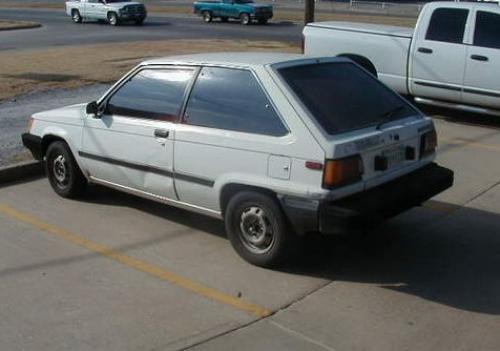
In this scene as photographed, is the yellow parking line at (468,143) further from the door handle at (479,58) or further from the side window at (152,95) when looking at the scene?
the side window at (152,95)

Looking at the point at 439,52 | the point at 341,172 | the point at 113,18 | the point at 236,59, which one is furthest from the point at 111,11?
the point at 341,172

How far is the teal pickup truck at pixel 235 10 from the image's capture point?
37.7m

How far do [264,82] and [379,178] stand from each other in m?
1.08

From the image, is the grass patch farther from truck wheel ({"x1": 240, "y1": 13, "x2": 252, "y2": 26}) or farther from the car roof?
truck wheel ({"x1": 240, "y1": 13, "x2": 252, "y2": 26})

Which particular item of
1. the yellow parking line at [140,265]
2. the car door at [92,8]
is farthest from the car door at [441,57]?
the car door at [92,8]

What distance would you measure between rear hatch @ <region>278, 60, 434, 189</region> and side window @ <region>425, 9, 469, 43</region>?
507cm

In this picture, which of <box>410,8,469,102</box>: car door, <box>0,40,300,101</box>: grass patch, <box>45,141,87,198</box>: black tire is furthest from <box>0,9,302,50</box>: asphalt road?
<box>45,141,87,198</box>: black tire

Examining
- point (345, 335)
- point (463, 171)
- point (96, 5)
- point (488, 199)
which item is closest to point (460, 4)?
point (463, 171)

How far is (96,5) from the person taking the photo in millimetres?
38594

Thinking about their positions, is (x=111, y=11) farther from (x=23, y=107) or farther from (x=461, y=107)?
(x=461, y=107)

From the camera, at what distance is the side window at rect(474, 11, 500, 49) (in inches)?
395

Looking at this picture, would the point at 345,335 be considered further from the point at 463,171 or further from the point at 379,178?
the point at 463,171

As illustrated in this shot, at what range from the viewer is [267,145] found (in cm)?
501

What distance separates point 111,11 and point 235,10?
6592 millimetres
